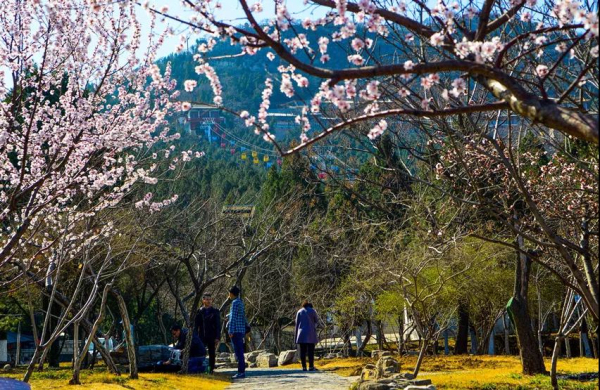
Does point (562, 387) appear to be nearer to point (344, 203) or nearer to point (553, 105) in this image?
point (553, 105)

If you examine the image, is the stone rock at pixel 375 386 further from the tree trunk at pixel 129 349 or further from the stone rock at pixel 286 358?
the stone rock at pixel 286 358

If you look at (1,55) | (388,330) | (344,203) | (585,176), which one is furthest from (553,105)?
(388,330)

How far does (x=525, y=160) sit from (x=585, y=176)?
4364mm

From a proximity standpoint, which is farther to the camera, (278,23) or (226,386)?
(226,386)

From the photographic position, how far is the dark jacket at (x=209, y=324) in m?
13.8

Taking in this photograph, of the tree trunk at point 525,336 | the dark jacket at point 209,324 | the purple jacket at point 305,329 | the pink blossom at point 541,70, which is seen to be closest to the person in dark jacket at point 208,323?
the dark jacket at point 209,324

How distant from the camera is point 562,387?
9750mm

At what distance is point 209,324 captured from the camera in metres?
13.8

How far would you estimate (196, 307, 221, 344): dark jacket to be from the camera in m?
13.8

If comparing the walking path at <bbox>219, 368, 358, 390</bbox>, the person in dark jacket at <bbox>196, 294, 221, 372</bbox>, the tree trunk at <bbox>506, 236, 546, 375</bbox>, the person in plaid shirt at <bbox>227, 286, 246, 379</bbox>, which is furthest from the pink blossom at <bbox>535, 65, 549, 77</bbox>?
the person in dark jacket at <bbox>196, 294, 221, 372</bbox>

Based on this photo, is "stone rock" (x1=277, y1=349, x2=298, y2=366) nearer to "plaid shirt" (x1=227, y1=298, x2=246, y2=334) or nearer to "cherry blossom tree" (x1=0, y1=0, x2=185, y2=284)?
"plaid shirt" (x1=227, y1=298, x2=246, y2=334)

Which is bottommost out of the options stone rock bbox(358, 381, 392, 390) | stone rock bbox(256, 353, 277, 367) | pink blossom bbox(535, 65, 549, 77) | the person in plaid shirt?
stone rock bbox(358, 381, 392, 390)

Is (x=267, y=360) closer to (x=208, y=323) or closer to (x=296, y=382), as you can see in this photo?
(x=208, y=323)

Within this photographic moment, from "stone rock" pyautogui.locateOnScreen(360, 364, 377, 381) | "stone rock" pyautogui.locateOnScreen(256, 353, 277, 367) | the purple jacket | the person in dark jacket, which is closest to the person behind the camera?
"stone rock" pyautogui.locateOnScreen(360, 364, 377, 381)
